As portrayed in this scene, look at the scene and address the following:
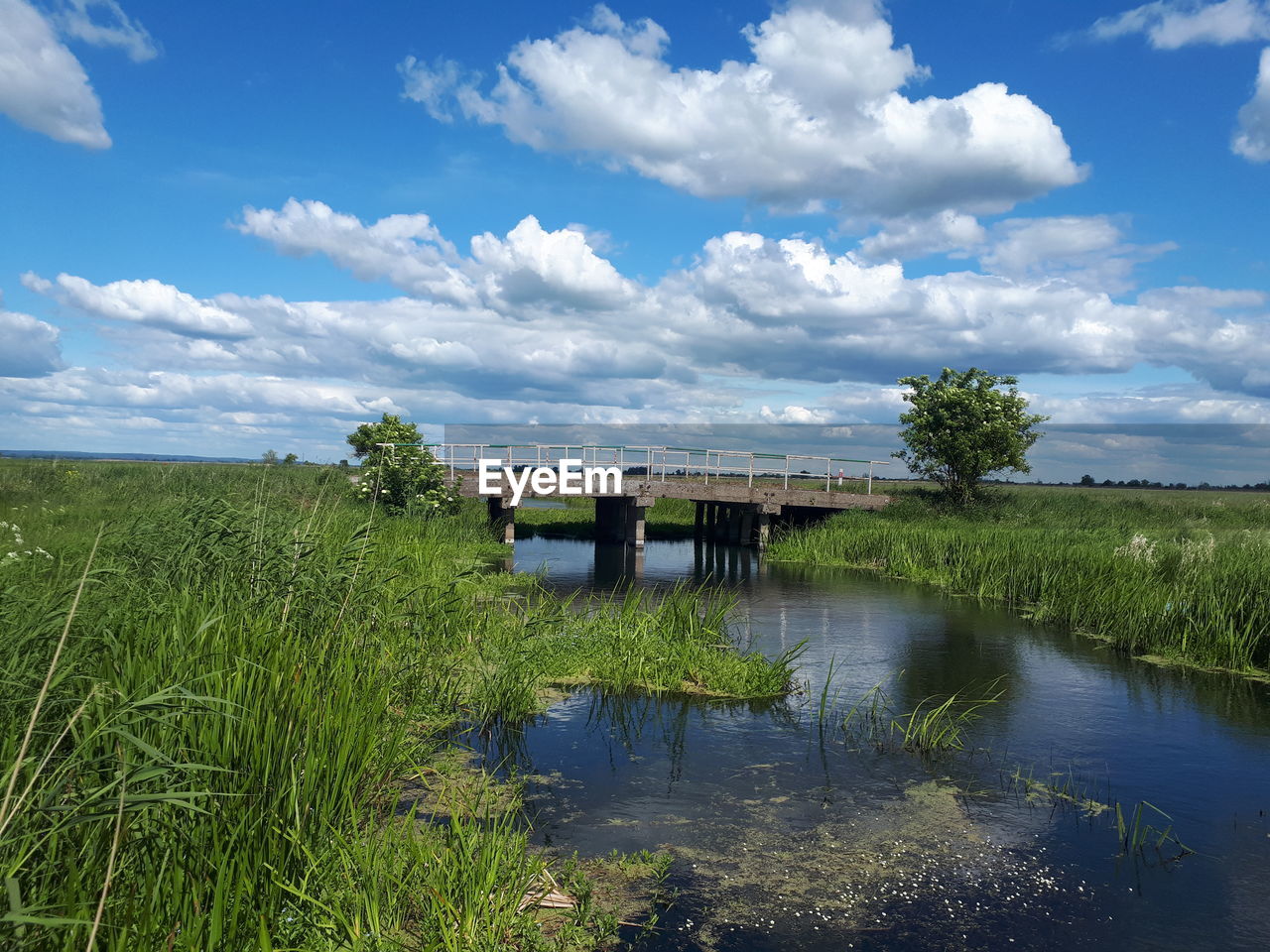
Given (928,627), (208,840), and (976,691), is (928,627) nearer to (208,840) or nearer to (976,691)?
(976,691)

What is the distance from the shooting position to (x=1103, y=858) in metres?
6.88

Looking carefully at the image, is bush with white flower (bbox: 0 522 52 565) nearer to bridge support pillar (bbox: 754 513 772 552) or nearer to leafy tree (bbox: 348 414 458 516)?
leafy tree (bbox: 348 414 458 516)

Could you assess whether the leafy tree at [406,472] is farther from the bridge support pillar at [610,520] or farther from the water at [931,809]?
the water at [931,809]

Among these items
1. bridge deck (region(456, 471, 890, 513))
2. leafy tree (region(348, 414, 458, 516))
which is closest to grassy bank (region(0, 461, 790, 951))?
leafy tree (region(348, 414, 458, 516))

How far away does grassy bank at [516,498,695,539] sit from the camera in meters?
37.8

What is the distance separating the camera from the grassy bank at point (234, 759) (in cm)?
365

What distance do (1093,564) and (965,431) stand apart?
638 inches

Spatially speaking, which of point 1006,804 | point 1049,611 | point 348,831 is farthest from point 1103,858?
point 1049,611

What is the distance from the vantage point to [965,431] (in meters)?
34.2

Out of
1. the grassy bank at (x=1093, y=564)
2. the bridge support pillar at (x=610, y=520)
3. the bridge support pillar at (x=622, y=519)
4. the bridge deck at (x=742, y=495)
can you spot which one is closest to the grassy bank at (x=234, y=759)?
the grassy bank at (x=1093, y=564)

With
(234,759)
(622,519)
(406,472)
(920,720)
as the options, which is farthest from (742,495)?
(234,759)

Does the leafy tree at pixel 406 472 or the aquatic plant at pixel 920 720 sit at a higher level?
the leafy tree at pixel 406 472

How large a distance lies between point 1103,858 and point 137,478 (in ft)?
83.6

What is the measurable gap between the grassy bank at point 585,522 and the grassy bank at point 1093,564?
9.11 m
